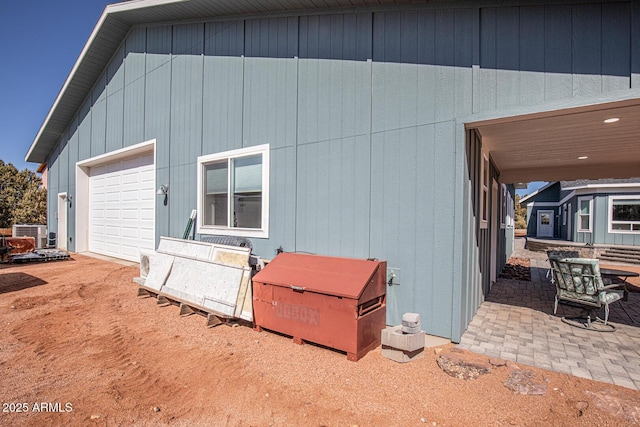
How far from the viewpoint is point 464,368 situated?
10.4ft

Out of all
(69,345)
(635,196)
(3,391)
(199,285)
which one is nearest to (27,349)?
(69,345)

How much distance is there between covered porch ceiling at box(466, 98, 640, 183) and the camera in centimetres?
358

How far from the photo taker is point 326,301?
360 centimetres

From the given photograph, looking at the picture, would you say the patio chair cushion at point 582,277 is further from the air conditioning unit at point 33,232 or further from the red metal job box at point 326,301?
the air conditioning unit at point 33,232

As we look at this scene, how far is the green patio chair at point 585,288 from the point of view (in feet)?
14.2

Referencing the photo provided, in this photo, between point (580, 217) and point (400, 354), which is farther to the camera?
point (580, 217)

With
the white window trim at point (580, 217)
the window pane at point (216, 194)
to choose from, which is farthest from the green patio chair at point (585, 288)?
the white window trim at point (580, 217)

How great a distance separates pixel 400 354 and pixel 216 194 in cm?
504

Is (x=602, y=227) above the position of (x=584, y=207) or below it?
below

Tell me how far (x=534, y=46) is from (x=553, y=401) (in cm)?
345

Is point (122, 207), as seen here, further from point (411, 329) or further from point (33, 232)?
point (411, 329)

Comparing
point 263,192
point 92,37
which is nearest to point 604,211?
point 263,192

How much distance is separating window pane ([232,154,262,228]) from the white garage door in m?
3.80

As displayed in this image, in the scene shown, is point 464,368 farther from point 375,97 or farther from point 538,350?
point 375,97
